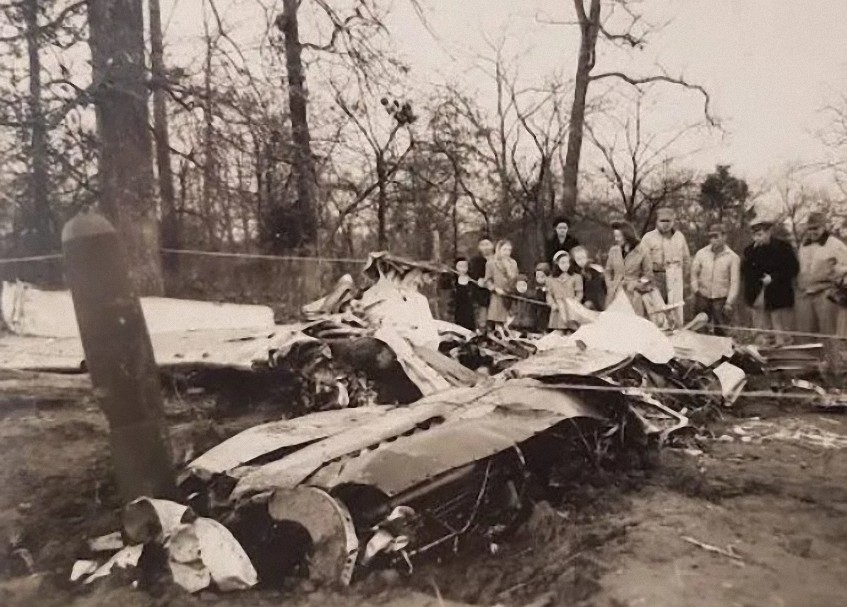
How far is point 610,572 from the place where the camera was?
1.52 metres

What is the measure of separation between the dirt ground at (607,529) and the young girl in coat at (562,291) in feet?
1.37

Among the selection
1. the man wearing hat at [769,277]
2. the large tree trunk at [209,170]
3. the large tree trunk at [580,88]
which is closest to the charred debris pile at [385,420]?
the man wearing hat at [769,277]

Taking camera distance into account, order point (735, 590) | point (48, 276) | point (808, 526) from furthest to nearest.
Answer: point (48, 276) < point (808, 526) < point (735, 590)

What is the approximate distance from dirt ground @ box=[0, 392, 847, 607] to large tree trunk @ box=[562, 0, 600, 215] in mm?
733

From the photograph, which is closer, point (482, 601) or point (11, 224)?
point (482, 601)

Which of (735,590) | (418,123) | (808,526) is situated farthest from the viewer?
(418,123)

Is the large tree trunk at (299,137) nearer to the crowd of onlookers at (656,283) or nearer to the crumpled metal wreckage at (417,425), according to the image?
the crumpled metal wreckage at (417,425)

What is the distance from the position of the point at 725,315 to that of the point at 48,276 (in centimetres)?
170

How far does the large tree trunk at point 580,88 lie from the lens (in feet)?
6.14

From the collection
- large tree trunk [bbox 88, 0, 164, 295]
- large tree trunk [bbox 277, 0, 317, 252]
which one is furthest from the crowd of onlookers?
large tree trunk [bbox 88, 0, 164, 295]

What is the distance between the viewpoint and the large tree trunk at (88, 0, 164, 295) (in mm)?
1820

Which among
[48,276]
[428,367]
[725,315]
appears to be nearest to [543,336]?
[428,367]

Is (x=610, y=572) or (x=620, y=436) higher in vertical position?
(x=620, y=436)

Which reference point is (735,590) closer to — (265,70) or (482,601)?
(482,601)
